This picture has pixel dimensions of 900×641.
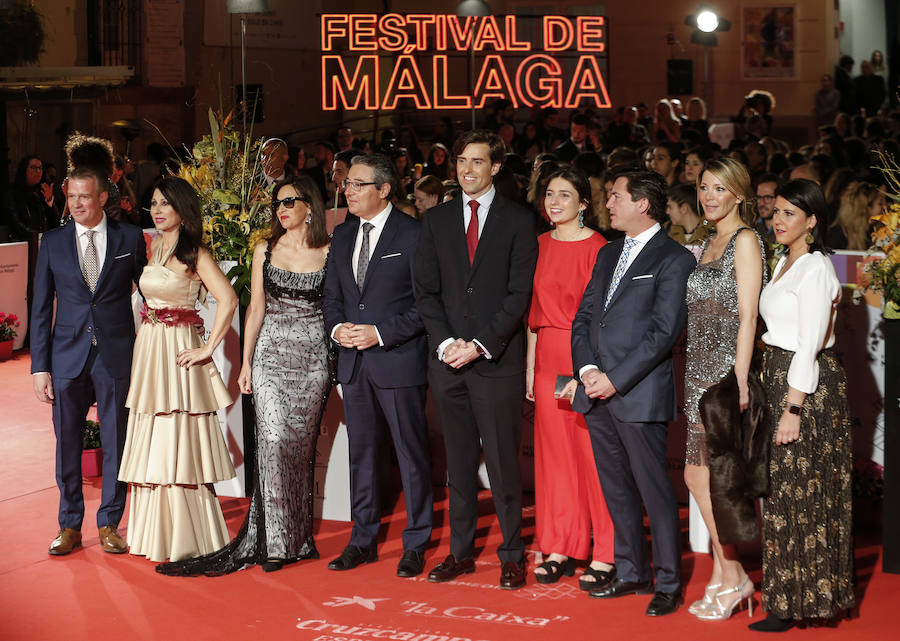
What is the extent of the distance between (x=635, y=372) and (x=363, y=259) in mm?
1334

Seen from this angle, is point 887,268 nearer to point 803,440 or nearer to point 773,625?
point 803,440

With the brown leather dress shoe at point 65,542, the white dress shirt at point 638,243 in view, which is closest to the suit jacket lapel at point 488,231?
the white dress shirt at point 638,243

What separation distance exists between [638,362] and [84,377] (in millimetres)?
2535

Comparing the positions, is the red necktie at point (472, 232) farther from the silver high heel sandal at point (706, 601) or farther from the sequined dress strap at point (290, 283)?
the silver high heel sandal at point (706, 601)

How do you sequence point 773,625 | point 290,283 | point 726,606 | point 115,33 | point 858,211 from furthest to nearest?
1. point 115,33
2. point 858,211
3. point 290,283
4. point 726,606
5. point 773,625

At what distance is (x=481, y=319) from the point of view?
504 cm

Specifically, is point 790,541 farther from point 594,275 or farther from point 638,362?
point 594,275

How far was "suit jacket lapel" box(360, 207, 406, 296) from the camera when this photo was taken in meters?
5.27

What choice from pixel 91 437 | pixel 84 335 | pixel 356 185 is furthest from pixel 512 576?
pixel 91 437

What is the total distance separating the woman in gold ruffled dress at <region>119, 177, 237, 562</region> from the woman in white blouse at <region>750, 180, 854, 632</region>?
2426 mm

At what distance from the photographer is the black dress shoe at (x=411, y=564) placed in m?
5.24

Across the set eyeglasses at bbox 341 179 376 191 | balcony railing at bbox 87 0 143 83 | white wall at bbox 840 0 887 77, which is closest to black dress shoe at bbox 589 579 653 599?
eyeglasses at bbox 341 179 376 191

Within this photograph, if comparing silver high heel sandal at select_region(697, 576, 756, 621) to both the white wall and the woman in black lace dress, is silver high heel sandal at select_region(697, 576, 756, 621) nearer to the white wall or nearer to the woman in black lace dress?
the woman in black lace dress

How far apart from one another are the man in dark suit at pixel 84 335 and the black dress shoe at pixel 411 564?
4.37ft
